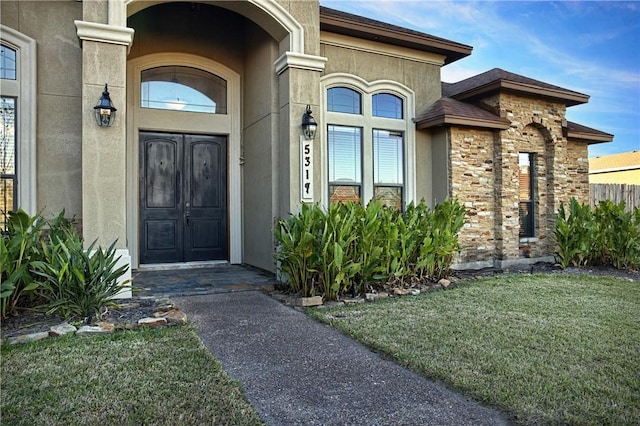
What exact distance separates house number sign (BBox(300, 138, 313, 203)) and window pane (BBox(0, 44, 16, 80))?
401cm

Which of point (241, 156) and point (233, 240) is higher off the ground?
point (241, 156)

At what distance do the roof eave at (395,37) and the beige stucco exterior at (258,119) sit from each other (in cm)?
5

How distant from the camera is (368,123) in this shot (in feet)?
27.0

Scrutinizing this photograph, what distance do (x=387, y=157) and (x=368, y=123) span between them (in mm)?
772

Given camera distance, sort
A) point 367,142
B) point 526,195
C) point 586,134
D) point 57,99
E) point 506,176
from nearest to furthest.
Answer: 1. point 57,99
2. point 367,142
3. point 506,176
4. point 526,195
5. point 586,134

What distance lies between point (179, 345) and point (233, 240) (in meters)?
4.69

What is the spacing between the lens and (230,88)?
27.5ft

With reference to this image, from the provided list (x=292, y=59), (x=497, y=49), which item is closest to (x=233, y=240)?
(x=292, y=59)

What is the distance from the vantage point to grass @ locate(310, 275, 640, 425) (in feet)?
8.91

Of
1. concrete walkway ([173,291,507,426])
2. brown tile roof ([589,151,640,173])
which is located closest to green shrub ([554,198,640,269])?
concrete walkway ([173,291,507,426])

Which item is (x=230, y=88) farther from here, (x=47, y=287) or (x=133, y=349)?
(x=133, y=349)

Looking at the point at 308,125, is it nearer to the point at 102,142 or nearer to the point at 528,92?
the point at 102,142

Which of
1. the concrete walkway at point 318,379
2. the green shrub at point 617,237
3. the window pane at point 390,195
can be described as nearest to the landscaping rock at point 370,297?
A: the concrete walkway at point 318,379

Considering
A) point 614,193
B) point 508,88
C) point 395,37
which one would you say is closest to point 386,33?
point 395,37
